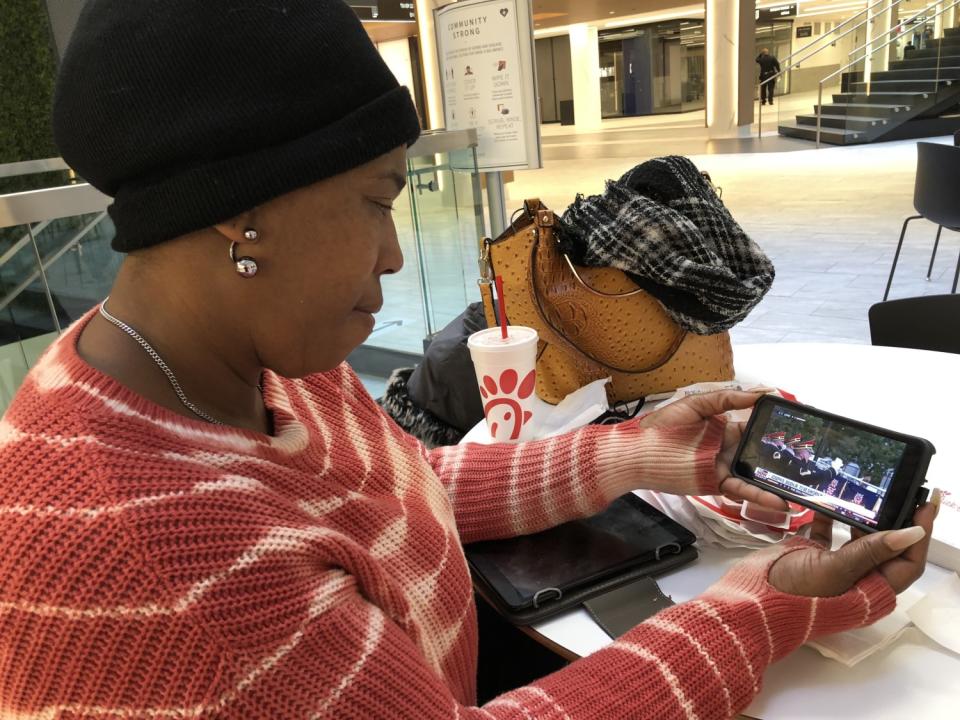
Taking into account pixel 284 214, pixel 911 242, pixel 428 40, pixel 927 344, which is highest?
pixel 428 40

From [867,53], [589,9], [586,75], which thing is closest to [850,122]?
[867,53]

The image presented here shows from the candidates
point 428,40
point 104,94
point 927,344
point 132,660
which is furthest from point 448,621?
point 428,40

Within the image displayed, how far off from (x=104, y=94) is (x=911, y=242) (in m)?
5.76

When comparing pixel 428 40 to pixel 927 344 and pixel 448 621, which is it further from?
pixel 448 621

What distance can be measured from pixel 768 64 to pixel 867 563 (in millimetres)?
15924

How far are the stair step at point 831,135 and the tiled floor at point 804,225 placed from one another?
11.0 inches

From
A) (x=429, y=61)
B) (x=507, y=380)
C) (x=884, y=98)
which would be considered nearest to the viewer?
(x=507, y=380)

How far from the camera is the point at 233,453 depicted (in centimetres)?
66

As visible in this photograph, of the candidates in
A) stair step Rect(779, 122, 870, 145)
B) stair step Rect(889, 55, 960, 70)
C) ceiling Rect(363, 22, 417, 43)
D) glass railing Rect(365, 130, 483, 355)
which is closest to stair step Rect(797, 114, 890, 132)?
stair step Rect(779, 122, 870, 145)

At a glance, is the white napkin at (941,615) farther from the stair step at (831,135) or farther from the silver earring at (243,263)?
the stair step at (831,135)

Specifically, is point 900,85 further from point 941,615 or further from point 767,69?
point 941,615

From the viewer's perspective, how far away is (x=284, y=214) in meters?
0.62

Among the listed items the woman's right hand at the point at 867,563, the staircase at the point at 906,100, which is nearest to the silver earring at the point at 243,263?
the woman's right hand at the point at 867,563

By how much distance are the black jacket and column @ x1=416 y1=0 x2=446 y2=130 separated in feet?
20.8
